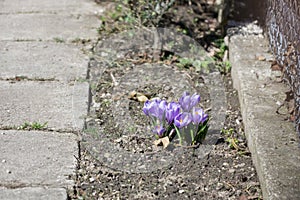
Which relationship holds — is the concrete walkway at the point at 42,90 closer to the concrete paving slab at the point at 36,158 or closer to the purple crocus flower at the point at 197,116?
the concrete paving slab at the point at 36,158

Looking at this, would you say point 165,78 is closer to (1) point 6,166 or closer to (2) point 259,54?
(2) point 259,54

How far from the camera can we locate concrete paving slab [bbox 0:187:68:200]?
2.59 m

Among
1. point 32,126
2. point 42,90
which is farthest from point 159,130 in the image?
point 42,90

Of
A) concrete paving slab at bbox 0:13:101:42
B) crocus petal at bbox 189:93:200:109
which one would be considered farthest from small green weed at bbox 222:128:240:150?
concrete paving slab at bbox 0:13:101:42

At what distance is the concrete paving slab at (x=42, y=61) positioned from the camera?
3.71 metres

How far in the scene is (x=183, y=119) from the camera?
2.96 m

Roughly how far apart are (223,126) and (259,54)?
0.75 metres

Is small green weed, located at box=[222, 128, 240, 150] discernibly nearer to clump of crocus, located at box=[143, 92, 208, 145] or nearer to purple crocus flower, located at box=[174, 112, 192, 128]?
clump of crocus, located at box=[143, 92, 208, 145]

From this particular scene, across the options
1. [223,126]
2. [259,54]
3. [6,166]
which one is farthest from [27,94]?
[259,54]

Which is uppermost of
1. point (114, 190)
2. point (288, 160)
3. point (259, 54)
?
point (259, 54)

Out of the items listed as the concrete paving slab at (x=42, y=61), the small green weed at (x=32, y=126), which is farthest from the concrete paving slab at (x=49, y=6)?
the small green weed at (x=32, y=126)

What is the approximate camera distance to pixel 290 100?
3176mm

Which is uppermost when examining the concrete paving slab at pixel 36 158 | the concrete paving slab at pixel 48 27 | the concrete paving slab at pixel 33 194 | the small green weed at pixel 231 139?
the concrete paving slab at pixel 48 27

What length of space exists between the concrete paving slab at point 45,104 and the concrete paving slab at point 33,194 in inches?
22.4
